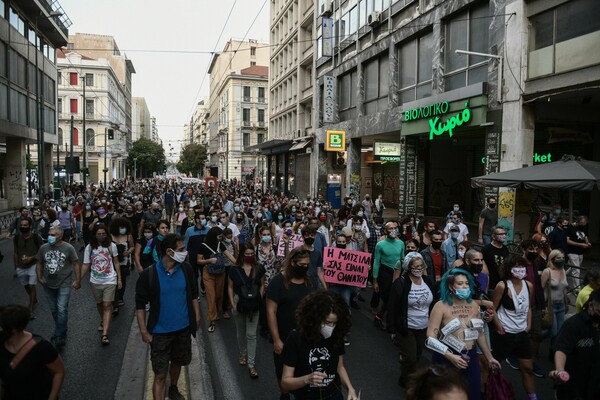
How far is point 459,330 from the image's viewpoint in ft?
13.6

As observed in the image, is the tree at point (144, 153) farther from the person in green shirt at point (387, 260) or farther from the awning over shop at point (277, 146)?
the person in green shirt at point (387, 260)

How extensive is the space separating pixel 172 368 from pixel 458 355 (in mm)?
2839

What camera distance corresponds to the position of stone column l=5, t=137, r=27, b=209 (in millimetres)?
30562

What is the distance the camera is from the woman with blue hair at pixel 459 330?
4.09 meters

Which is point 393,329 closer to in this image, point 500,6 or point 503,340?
point 503,340

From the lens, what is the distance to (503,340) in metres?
4.93

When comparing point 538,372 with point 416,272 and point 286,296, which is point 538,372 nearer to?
point 416,272

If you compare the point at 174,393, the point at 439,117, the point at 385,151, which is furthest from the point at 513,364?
the point at 385,151

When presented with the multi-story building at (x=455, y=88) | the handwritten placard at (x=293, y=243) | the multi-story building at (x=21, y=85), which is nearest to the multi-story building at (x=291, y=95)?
the multi-story building at (x=455, y=88)

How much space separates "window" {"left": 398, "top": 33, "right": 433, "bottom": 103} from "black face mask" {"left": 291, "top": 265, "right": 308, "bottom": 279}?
51.2ft

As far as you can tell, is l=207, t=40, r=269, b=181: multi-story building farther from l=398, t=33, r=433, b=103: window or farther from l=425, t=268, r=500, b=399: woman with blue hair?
l=425, t=268, r=500, b=399: woman with blue hair

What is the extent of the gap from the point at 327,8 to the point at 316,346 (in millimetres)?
29233

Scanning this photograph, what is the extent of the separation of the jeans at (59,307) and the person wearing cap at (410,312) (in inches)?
176

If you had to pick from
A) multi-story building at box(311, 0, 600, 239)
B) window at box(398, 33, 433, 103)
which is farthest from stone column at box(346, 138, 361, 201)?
window at box(398, 33, 433, 103)
